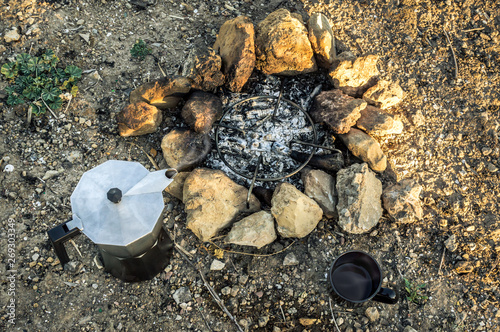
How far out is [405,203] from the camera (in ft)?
9.12

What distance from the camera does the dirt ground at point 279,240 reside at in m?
2.55

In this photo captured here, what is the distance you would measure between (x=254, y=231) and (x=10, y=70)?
256cm

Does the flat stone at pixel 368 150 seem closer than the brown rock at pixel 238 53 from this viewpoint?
Yes

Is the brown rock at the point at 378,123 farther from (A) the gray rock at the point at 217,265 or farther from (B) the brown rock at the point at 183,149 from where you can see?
(A) the gray rock at the point at 217,265

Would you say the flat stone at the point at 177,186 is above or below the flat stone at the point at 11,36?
below

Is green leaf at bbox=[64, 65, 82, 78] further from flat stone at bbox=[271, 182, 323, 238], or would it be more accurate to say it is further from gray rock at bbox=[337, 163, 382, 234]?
gray rock at bbox=[337, 163, 382, 234]

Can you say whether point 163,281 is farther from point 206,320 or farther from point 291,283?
point 291,283

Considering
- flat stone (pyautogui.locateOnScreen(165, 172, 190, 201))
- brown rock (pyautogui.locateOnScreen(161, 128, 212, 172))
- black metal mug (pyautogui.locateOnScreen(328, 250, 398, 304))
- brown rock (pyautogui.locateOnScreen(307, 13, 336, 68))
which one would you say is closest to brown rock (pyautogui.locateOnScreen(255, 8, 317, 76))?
brown rock (pyautogui.locateOnScreen(307, 13, 336, 68))

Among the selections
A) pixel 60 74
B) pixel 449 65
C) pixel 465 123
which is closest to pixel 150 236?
pixel 60 74

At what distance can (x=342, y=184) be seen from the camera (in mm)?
2814

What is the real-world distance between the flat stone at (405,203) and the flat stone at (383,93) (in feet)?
2.67

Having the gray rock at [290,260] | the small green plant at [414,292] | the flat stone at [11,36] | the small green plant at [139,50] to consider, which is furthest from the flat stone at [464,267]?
the flat stone at [11,36]

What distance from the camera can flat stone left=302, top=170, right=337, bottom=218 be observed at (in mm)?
2840

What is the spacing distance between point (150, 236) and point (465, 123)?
2945mm
